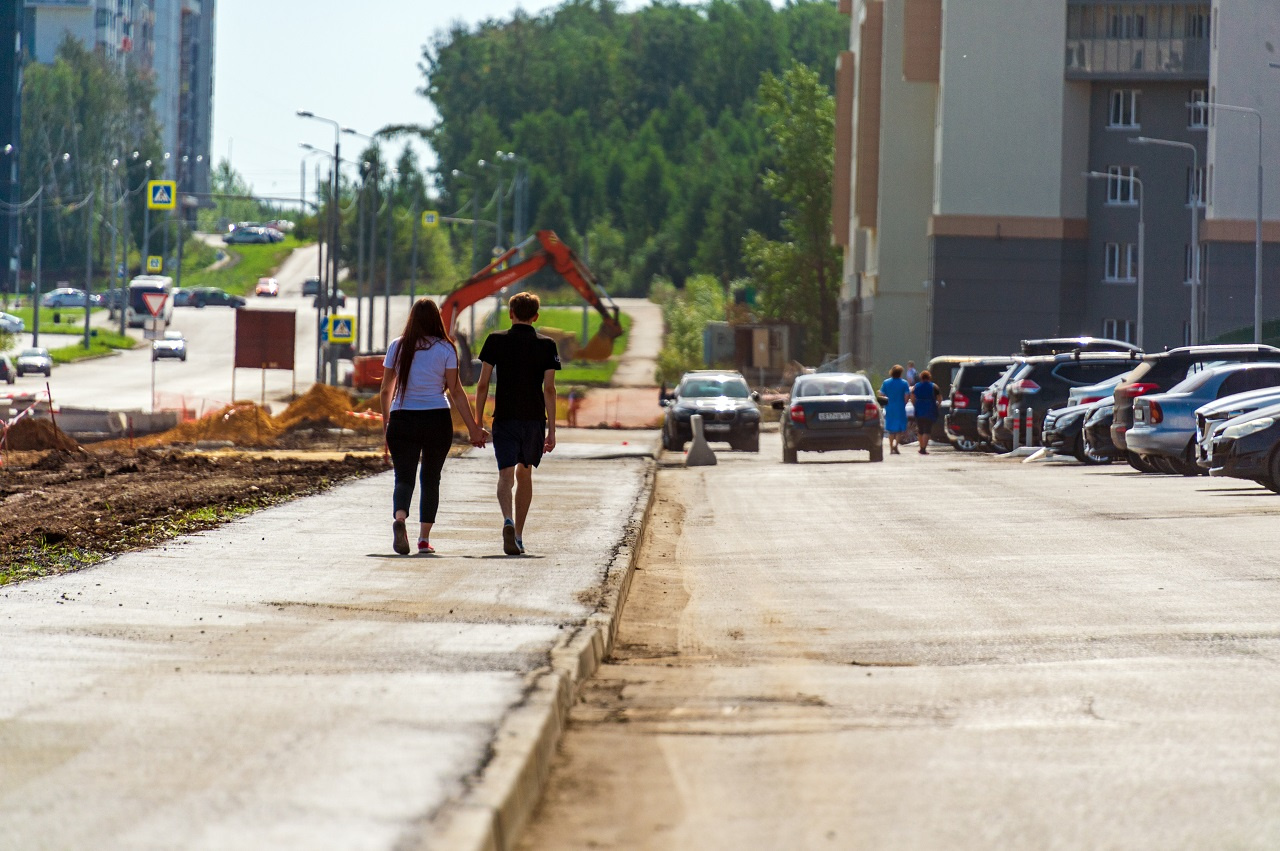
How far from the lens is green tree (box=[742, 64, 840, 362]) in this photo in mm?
98625

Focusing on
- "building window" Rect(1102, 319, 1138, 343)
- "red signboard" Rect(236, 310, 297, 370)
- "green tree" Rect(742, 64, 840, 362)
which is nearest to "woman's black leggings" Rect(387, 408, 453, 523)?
"red signboard" Rect(236, 310, 297, 370)

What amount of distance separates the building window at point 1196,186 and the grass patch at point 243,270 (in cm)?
8114

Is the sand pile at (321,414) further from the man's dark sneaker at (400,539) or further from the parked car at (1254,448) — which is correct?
the man's dark sneaker at (400,539)

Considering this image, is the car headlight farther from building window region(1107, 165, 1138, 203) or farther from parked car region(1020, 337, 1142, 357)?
building window region(1107, 165, 1138, 203)

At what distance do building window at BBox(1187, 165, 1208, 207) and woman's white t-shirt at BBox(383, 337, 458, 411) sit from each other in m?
56.8

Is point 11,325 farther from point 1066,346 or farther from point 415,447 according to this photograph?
point 415,447

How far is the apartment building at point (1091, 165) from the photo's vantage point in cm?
6059

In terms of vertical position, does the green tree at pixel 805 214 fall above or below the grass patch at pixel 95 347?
above

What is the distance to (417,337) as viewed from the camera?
1242 cm

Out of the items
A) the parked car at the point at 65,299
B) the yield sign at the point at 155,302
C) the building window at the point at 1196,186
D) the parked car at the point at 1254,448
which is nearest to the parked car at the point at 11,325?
the parked car at the point at 65,299

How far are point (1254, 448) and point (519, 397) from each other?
1012 centimetres

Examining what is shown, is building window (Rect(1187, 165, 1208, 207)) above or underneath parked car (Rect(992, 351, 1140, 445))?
above

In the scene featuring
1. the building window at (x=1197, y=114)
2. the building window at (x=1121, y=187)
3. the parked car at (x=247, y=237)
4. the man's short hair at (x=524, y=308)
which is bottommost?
the man's short hair at (x=524, y=308)

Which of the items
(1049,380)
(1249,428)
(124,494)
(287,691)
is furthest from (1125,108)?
(287,691)
